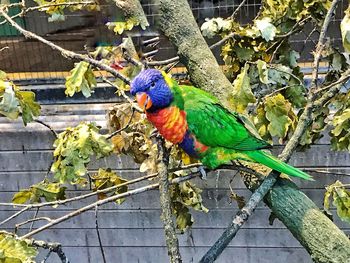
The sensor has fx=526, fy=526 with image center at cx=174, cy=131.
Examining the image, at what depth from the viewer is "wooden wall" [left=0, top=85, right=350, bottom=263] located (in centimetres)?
342

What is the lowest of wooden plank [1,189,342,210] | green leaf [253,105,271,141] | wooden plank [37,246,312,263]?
wooden plank [37,246,312,263]

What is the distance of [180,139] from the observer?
1.78m

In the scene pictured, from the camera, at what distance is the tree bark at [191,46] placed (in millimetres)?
1857

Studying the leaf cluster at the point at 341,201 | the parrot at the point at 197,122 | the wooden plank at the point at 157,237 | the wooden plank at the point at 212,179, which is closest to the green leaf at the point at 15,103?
the parrot at the point at 197,122

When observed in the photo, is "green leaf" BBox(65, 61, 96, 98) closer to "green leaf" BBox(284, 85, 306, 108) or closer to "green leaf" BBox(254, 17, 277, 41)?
"green leaf" BBox(254, 17, 277, 41)

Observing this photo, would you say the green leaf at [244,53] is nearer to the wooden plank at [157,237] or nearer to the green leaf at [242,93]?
the green leaf at [242,93]

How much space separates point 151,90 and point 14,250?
0.63 m

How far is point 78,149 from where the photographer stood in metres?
1.86

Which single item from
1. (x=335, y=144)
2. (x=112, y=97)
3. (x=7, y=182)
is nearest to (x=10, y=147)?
(x=7, y=182)

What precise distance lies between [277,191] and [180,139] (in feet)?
1.21

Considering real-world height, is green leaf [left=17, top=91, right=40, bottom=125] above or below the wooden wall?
above

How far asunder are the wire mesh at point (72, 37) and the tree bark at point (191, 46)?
73 cm

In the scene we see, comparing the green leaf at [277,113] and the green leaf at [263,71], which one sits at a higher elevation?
the green leaf at [263,71]

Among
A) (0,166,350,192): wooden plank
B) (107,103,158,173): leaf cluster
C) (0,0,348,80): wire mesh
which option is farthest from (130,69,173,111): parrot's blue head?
(0,166,350,192): wooden plank
